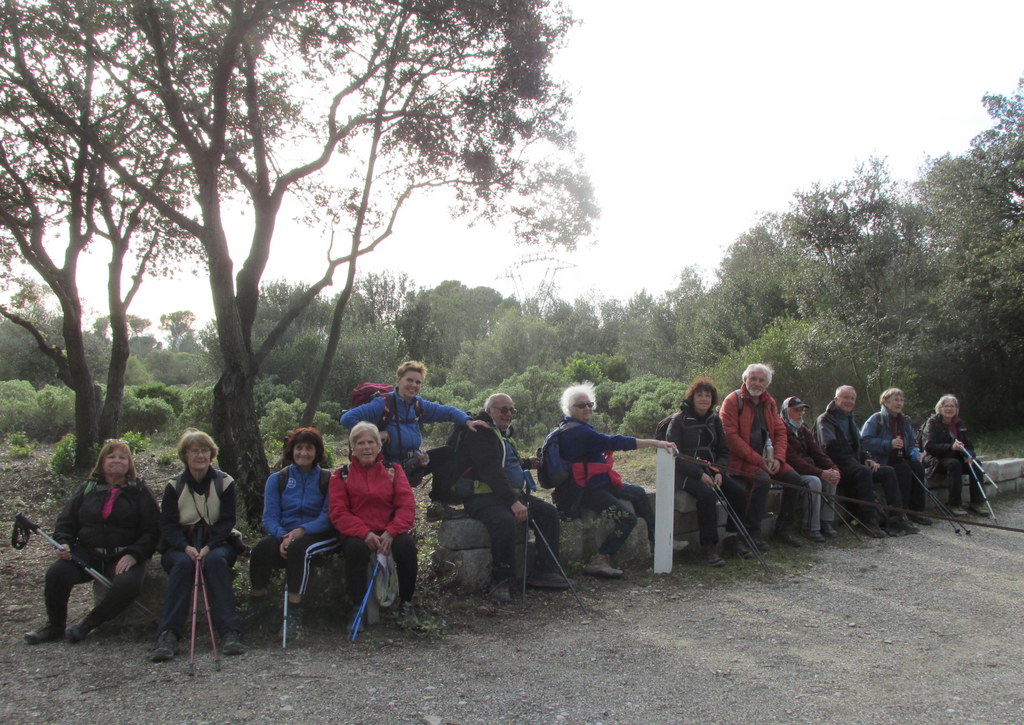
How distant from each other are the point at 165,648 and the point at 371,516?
4.48 ft

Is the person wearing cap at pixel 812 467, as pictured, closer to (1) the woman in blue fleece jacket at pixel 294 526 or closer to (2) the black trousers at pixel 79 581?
(1) the woman in blue fleece jacket at pixel 294 526

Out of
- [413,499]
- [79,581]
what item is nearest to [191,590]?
[79,581]

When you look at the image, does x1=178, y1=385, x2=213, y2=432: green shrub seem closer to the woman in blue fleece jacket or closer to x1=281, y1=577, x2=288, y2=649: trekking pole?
the woman in blue fleece jacket

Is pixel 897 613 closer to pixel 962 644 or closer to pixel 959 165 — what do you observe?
pixel 962 644

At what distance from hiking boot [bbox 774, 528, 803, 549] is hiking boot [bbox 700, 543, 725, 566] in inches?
41.1

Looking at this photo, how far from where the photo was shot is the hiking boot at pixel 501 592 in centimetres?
541

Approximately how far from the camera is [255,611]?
16.0 feet

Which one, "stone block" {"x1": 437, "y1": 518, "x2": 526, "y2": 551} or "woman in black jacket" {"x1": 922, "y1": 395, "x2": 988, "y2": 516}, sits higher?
"woman in black jacket" {"x1": 922, "y1": 395, "x2": 988, "y2": 516}

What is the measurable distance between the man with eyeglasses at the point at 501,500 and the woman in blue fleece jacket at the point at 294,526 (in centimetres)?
105

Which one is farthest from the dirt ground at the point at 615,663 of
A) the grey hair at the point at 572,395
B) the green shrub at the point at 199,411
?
the green shrub at the point at 199,411

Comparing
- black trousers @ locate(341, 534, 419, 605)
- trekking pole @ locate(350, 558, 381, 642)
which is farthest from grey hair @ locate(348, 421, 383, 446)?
trekking pole @ locate(350, 558, 381, 642)

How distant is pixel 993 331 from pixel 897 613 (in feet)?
53.3

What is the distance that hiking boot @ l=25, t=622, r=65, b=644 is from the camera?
183 inches

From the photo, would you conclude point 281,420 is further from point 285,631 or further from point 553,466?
point 285,631
